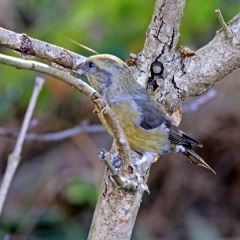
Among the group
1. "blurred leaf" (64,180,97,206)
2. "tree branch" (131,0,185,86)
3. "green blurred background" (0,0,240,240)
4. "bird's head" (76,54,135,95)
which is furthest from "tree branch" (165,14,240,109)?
"blurred leaf" (64,180,97,206)

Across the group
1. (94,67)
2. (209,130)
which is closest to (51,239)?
(209,130)

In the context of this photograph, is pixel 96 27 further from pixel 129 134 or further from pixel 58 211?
pixel 129 134

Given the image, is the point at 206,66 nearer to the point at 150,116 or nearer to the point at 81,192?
the point at 150,116

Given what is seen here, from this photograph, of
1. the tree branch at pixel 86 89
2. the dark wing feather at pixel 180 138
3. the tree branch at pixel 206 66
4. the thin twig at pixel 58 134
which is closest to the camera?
the tree branch at pixel 86 89

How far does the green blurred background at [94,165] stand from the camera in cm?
502

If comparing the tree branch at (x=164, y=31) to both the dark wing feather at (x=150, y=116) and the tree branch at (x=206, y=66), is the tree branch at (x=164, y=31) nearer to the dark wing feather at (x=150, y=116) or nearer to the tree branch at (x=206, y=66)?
the tree branch at (x=206, y=66)

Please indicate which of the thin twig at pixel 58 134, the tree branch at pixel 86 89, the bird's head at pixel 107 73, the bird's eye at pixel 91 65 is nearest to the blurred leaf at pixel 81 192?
the thin twig at pixel 58 134

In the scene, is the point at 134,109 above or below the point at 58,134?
below

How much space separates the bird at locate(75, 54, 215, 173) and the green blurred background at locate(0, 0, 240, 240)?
6.12 feet

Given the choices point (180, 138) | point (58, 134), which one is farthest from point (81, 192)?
point (180, 138)

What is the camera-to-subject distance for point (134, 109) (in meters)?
3.06

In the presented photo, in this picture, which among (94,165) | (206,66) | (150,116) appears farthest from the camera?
(94,165)

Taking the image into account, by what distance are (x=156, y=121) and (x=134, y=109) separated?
0.11 m

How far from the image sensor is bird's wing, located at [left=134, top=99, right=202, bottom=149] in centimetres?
291
